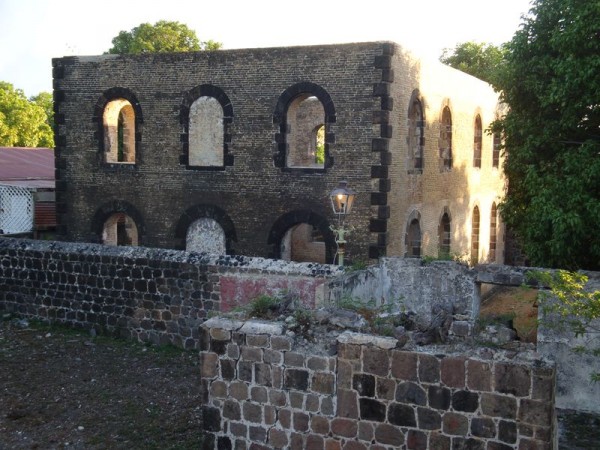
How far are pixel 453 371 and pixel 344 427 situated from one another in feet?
3.97

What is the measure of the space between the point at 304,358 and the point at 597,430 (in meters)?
5.18

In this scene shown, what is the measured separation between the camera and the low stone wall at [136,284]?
1164 centimetres

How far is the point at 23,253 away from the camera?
45.9 ft

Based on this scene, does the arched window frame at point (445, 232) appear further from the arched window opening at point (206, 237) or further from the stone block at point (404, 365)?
the stone block at point (404, 365)

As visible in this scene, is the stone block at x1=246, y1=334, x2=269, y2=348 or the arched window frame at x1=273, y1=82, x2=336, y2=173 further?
the arched window frame at x1=273, y1=82, x2=336, y2=173

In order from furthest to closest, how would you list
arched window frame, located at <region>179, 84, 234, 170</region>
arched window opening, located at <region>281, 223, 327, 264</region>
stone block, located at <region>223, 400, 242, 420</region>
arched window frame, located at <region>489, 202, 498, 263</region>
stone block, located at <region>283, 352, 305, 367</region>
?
arched window frame, located at <region>489, 202, 498, 263</region> < arched window opening, located at <region>281, 223, 327, 264</region> < arched window frame, located at <region>179, 84, 234, 170</region> < stone block, located at <region>223, 400, 242, 420</region> < stone block, located at <region>283, 352, 305, 367</region>

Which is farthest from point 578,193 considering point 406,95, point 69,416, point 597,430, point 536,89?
point 69,416

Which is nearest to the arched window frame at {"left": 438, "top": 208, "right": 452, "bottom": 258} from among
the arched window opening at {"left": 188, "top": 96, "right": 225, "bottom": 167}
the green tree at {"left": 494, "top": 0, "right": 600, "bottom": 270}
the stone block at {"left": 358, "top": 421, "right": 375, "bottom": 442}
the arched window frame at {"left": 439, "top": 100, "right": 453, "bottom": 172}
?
the arched window frame at {"left": 439, "top": 100, "right": 453, "bottom": 172}

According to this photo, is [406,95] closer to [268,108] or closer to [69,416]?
[268,108]

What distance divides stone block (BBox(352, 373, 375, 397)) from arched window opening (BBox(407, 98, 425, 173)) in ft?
40.7

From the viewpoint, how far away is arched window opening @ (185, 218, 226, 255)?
1831 centimetres

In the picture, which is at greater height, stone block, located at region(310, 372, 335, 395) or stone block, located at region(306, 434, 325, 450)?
stone block, located at region(310, 372, 335, 395)

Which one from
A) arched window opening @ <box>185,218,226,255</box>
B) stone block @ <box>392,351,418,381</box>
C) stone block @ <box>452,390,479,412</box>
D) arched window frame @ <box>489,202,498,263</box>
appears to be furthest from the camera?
arched window frame @ <box>489,202,498,263</box>

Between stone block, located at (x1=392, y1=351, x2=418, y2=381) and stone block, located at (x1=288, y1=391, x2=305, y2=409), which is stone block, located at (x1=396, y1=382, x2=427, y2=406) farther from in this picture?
stone block, located at (x1=288, y1=391, x2=305, y2=409)
